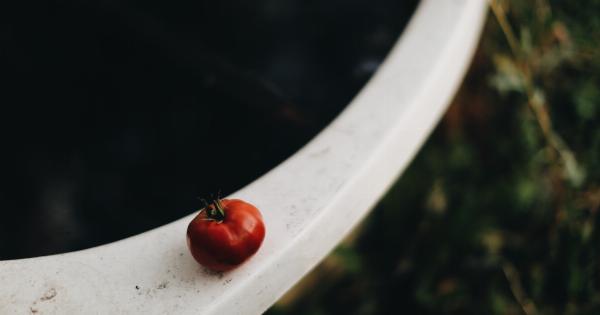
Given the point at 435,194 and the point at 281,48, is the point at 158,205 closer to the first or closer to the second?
the point at 281,48

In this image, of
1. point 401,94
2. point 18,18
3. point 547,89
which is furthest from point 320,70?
point 18,18

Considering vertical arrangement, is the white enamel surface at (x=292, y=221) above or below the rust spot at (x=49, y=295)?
below

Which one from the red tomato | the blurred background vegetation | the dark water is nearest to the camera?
the red tomato

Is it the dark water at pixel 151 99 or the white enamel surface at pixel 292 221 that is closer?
the white enamel surface at pixel 292 221

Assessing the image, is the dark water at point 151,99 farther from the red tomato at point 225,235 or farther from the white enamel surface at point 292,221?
the red tomato at point 225,235

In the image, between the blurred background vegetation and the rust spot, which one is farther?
the blurred background vegetation

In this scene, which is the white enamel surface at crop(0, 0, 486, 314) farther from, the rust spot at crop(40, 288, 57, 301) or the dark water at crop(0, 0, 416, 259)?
the dark water at crop(0, 0, 416, 259)

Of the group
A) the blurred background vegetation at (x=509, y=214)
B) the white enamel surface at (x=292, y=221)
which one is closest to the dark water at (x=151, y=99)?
the white enamel surface at (x=292, y=221)

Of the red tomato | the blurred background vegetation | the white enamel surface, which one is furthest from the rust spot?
the blurred background vegetation
